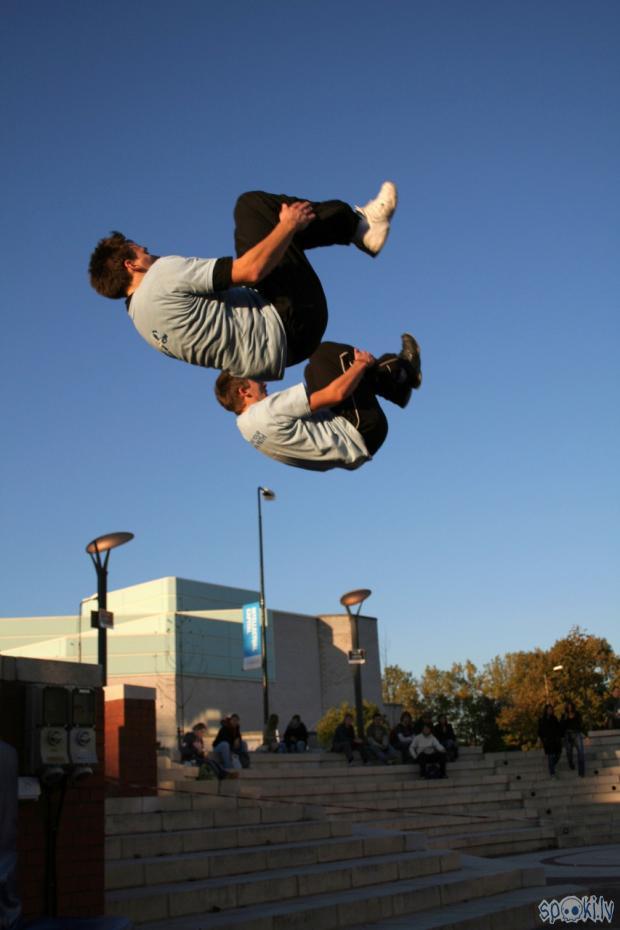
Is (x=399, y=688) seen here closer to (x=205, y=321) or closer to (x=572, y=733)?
(x=572, y=733)

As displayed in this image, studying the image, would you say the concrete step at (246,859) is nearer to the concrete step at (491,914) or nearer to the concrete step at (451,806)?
the concrete step at (491,914)

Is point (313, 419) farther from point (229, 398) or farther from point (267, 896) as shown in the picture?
point (267, 896)

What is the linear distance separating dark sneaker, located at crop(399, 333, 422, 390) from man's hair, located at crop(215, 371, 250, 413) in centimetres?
88

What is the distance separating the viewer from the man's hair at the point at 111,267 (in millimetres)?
4645

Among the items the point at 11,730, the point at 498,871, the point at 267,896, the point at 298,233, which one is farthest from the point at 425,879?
the point at 298,233

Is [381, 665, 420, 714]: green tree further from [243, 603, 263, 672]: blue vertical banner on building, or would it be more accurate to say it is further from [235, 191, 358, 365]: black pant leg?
[235, 191, 358, 365]: black pant leg

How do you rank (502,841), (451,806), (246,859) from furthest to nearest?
(451,806), (502,841), (246,859)

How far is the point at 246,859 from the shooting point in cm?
959

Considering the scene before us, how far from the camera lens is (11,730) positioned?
7.04 metres

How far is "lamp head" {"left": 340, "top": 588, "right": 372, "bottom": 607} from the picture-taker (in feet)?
87.5

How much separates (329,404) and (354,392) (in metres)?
0.21

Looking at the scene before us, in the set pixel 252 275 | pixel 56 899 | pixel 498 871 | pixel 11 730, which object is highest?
pixel 252 275

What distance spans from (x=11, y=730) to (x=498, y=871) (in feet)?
21.6

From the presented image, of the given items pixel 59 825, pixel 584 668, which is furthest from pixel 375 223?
pixel 584 668
